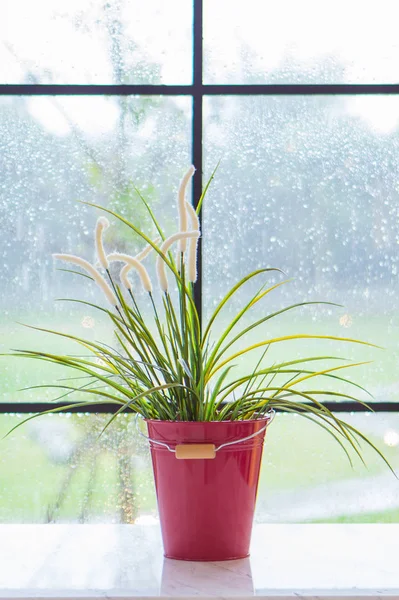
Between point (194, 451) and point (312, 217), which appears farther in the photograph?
point (312, 217)

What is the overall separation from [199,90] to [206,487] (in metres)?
0.96

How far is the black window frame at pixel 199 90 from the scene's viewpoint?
1695mm

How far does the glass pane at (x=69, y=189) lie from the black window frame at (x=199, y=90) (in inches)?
0.8

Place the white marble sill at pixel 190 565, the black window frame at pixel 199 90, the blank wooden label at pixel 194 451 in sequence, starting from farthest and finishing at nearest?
the black window frame at pixel 199 90, the blank wooden label at pixel 194 451, the white marble sill at pixel 190 565

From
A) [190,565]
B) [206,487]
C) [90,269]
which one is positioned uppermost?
[90,269]

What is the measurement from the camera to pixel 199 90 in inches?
66.9

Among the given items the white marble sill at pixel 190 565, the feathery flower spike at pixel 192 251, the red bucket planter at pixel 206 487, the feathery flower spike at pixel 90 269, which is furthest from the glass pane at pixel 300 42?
the white marble sill at pixel 190 565

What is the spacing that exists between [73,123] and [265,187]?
479 mm

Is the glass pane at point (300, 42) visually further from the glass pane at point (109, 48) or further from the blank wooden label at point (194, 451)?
the blank wooden label at point (194, 451)

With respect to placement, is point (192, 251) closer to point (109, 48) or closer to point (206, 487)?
point (206, 487)

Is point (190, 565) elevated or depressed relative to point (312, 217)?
depressed

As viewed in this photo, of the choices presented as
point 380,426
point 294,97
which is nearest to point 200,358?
point 380,426

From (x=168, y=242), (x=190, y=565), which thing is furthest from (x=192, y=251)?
(x=190, y=565)

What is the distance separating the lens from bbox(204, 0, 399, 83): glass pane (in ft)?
5.64
